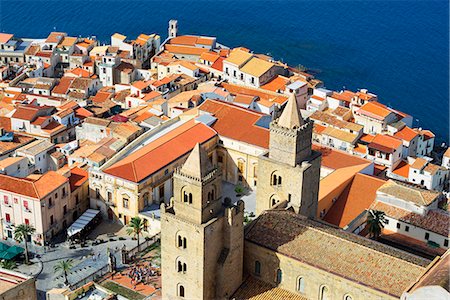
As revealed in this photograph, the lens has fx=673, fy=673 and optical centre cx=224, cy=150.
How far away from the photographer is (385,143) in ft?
249

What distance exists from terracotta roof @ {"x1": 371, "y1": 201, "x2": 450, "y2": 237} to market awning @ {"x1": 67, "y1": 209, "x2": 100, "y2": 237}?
86.5 feet

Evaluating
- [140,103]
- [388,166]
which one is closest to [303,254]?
[388,166]

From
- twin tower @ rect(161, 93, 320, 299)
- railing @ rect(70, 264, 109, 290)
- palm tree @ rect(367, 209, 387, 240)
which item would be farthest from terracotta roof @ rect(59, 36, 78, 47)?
twin tower @ rect(161, 93, 320, 299)

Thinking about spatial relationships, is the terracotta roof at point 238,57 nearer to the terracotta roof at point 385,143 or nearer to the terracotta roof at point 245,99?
the terracotta roof at point 245,99

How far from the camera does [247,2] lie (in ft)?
528

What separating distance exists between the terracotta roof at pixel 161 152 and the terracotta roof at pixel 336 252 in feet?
67.2

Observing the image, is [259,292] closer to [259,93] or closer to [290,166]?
[290,166]

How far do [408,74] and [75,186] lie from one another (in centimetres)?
7184

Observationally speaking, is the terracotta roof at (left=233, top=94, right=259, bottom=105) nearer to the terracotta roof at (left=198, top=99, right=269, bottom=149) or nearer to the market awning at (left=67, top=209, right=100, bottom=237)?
the terracotta roof at (left=198, top=99, right=269, bottom=149)

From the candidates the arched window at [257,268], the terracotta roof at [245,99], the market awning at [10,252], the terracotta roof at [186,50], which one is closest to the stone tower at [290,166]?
the arched window at [257,268]

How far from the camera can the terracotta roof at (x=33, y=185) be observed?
61.3 m

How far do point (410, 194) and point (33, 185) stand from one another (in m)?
33.4

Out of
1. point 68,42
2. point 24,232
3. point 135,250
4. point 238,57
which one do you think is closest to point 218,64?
point 238,57

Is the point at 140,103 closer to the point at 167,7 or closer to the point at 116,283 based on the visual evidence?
the point at 116,283
